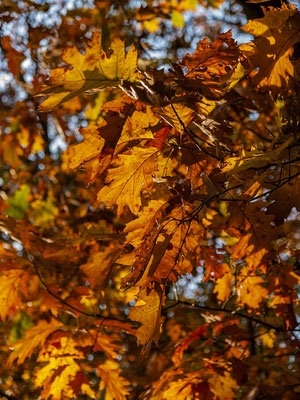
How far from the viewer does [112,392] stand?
2.19m

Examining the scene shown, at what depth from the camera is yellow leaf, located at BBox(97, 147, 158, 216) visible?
1.27 meters

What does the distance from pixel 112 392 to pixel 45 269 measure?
37.2 inches

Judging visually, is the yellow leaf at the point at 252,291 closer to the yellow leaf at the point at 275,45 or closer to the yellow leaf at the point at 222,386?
the yellow leaf at the point at 222,386

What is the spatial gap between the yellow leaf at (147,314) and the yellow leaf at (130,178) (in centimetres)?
30

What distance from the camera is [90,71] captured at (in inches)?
44.1

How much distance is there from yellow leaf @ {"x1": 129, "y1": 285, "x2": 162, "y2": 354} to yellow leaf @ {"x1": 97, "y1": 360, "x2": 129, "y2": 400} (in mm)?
1212

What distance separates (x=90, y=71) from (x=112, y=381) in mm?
1805

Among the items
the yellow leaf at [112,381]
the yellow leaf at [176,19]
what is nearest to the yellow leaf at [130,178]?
the yellow leaf at [112,381]

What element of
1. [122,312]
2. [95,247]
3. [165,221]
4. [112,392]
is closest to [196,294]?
[122,312]

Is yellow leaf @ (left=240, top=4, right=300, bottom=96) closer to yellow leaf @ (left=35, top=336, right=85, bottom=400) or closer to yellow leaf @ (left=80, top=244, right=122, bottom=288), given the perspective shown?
yellow leaf @ (left=80, top=244, right=122, bottom=288)

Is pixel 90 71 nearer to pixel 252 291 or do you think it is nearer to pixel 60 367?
pixel 252 291

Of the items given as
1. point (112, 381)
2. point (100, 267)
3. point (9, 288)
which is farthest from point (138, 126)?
point (112, 381)

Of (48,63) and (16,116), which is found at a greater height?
(48,63)

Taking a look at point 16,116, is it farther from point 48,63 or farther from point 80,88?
point 80,88
